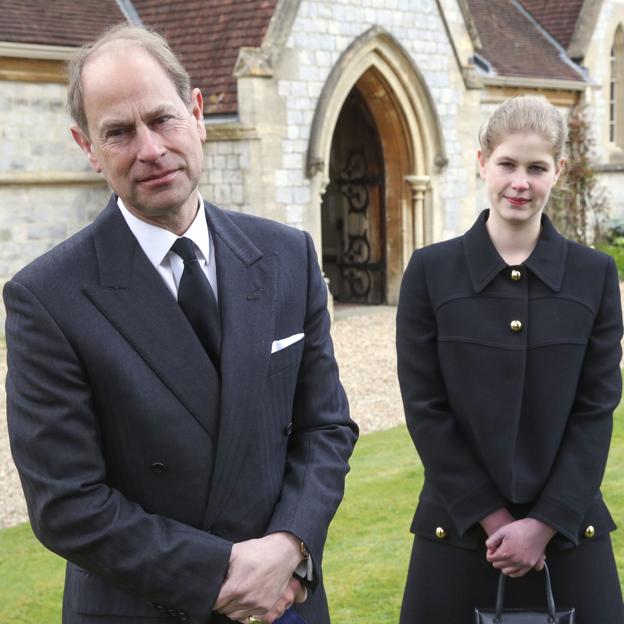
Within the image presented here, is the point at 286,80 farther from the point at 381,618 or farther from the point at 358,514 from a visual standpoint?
the point at 381,618

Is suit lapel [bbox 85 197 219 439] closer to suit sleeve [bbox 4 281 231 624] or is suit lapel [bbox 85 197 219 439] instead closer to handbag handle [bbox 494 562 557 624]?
suit sleeve [bbox 4 281 231 624]

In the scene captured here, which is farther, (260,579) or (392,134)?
(392,134)

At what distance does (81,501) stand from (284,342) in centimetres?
56

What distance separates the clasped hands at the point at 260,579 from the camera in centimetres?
199

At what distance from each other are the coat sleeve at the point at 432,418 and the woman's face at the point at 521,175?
0.29m

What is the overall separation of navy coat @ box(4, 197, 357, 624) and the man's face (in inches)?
4.6

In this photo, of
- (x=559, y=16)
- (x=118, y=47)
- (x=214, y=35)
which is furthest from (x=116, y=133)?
(x=559, y=16)

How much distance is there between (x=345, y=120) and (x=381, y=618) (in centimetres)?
1055

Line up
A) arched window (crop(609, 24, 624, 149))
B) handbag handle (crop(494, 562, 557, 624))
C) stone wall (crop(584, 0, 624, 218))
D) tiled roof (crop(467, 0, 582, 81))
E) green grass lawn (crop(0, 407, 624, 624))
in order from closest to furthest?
handbag handle (crop(494, 562, 557, 624))
green grass lawn (crop(0, 407, 624, 624))
tiled roof (crop(467, 0, 582, 81))
stone wall (crop(584, 0, 624, 218))
arched window (crop(609, 24, 624, 149))

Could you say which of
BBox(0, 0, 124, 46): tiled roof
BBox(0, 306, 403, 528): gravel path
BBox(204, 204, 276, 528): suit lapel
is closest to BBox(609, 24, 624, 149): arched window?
BBox(0, 306, 403, 528): gravel path

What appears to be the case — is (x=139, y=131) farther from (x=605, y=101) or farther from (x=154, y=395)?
(x=605, y=101)

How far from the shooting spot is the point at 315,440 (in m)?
2.26

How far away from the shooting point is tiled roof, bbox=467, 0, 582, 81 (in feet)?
51.9

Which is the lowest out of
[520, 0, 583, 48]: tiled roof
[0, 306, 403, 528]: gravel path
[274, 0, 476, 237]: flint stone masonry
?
[0, 306, 403, 528]: gravel path
